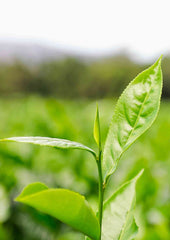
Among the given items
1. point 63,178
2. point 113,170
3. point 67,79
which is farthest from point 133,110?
point 67,79

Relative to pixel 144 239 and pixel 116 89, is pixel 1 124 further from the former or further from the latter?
pixel 116 89

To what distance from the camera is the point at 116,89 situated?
59.9 feet

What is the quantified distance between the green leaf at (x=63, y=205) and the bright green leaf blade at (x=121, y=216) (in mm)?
97

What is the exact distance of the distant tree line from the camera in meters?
18.4

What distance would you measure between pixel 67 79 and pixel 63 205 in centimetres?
1941

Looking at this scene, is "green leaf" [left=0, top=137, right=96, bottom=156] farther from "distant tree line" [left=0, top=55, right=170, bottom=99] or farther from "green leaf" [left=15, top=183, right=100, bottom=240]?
"distant tree line" [left=0, top=55, right=170, bottom=99]

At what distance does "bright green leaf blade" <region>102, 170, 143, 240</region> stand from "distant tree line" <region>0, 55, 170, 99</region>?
16393 millimetres

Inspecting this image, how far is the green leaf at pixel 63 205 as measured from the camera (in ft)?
1.49

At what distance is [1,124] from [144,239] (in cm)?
294

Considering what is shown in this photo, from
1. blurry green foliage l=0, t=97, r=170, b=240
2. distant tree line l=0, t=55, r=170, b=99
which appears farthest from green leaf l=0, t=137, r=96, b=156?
distant tree line l=0, t=55, r=170, b=99

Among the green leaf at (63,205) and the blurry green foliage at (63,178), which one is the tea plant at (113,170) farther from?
the blurry green foliage at (63,178)

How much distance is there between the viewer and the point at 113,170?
0.56 meters

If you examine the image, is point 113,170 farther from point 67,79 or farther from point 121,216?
point 67,79

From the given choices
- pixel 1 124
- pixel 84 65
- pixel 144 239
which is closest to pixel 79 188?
pixel 144 239
